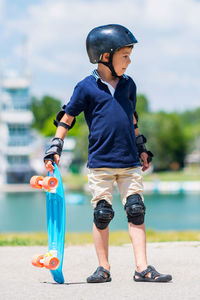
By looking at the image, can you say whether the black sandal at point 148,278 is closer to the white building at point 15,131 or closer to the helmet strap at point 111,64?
the helmet strap at point 111,64

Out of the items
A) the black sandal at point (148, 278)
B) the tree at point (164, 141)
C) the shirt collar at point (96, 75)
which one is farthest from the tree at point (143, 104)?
the black sandal at point (148, 278)

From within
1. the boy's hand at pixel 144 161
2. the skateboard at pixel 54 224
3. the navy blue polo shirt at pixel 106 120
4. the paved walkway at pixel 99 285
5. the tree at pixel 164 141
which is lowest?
the paved walkway at pixel 99 285

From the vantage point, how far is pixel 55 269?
3.94 metres

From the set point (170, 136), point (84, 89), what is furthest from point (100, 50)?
point (170, 136)

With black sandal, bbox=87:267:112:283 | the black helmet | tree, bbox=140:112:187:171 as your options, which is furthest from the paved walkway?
tree, bbox=140:112:187:171

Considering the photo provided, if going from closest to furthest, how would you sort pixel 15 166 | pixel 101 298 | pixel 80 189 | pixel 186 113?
A: pixel 101 298, pixel 80 189, pixel 15 166, pixel 186 113

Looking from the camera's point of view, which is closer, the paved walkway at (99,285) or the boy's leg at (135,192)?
the paved walkway at (99,285)

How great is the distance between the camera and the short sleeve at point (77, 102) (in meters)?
4.21

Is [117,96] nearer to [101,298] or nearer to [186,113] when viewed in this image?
[101,298]

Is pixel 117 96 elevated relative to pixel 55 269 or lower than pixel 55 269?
elevated

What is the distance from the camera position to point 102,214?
408 centimetres

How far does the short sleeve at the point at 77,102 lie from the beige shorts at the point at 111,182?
1.50ft

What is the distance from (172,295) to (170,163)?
83.3 m

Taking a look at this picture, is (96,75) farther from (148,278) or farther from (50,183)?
(148,278)
